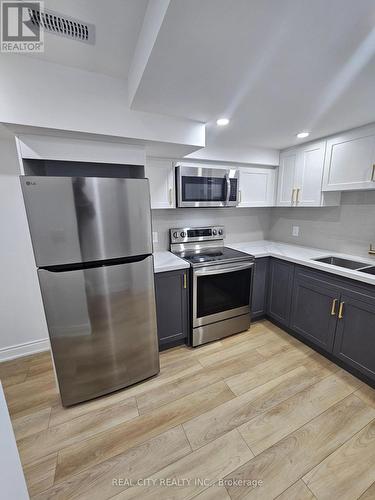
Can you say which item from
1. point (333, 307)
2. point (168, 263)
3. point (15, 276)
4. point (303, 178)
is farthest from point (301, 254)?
point (15, 276)

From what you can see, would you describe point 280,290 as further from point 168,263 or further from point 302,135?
point 302,135

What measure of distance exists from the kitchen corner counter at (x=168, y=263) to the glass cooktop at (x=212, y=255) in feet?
0.32

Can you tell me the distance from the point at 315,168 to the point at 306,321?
1.63 meters

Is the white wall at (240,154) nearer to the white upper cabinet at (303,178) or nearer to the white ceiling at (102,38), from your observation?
the white upper cabinet at (303,178)

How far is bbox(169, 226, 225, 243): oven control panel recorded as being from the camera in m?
2.47

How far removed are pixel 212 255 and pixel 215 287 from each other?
0.40m

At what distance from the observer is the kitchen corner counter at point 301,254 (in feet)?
5.61

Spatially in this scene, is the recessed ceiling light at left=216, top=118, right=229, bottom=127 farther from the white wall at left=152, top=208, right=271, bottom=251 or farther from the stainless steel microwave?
the white wall at left=152, top=208, right=271, bottom=251

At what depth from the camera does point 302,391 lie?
169 centimetres

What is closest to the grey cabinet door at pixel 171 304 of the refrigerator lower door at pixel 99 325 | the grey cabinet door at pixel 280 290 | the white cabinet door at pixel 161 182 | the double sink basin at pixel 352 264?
the refrigerator lower door at pixel 99 325

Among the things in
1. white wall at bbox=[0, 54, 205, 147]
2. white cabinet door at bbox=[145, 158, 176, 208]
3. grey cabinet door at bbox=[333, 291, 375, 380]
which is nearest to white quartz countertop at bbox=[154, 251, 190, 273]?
white cabinet door at bbox=[145, 158, 176, 208]

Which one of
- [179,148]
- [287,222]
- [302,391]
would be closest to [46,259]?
[179,148]

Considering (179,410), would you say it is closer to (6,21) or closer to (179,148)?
(179,148)

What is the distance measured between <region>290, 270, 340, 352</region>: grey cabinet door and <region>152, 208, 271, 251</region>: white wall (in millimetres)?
1043
